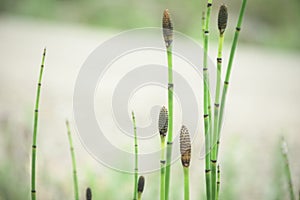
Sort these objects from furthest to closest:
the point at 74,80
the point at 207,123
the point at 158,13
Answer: the point at 158,13, the point at 74,80, the point at 207,123

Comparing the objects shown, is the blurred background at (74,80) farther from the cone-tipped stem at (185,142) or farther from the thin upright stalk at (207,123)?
the cone-tipped stem at (185,142)

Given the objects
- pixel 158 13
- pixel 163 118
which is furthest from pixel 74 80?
pixel 163 118

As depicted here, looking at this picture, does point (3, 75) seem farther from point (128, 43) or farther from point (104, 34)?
point (104, 34)

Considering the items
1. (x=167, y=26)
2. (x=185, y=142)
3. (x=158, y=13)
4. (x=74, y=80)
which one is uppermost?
(x=158, y=13)

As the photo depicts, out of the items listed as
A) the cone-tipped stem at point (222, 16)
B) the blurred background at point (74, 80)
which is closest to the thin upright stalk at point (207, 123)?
the cone-tipped stem at point (222, 16)

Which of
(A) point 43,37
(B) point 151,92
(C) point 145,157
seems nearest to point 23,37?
(A) point 43,37

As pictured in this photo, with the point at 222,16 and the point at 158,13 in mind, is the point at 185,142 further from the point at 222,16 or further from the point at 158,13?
the point at 158,13
